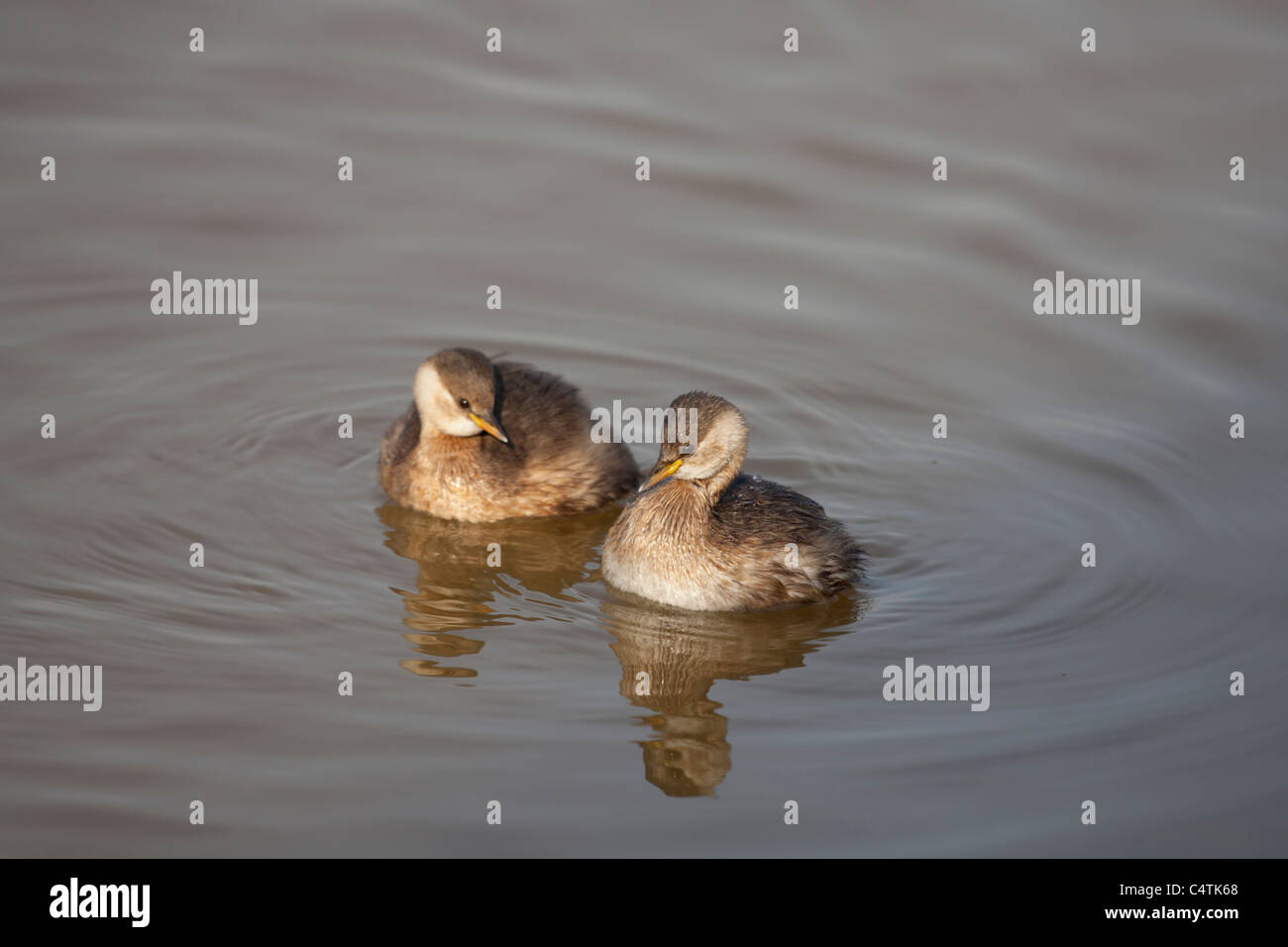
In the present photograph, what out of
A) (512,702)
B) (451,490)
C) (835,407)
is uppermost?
(835,407)

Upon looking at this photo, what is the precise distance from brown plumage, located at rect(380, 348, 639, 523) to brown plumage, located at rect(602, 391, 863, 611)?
1.13 m

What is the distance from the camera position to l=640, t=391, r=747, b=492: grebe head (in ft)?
30.8

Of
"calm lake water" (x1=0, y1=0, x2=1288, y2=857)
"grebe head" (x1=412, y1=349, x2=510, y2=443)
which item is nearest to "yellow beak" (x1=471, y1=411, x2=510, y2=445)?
"grebe head" (x1=412, y1=349, x2=510, y2=443)

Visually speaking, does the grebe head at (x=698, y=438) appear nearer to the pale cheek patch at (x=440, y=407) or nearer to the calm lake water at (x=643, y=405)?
the calm lake water at (x=643, y=405)

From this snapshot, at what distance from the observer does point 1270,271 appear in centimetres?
1359

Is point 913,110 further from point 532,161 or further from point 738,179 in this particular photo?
point 532,161

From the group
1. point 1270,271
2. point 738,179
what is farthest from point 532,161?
point 1270,271

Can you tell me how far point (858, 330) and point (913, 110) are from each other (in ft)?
11.5

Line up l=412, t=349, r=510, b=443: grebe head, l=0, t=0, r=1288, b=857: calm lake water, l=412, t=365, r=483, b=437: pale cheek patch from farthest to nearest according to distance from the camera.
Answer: l=412, t=365, r=483, b=437: pale cheek patch < l=412, t=349, r=510, b=443: grebe head < l=0, t=0, r=1288, b=857: calm lake water

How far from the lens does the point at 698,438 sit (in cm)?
945

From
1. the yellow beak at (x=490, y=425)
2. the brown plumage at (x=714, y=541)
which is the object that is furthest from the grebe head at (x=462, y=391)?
Answer: the brown plumage at (x=714, y=541)

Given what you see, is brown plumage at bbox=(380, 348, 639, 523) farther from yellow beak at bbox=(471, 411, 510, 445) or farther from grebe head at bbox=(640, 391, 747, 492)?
grebe head at bbox=(640, 391, 747, 492)

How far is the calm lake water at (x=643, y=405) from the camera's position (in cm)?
821

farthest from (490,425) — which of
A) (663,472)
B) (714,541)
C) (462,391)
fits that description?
(714,541)
